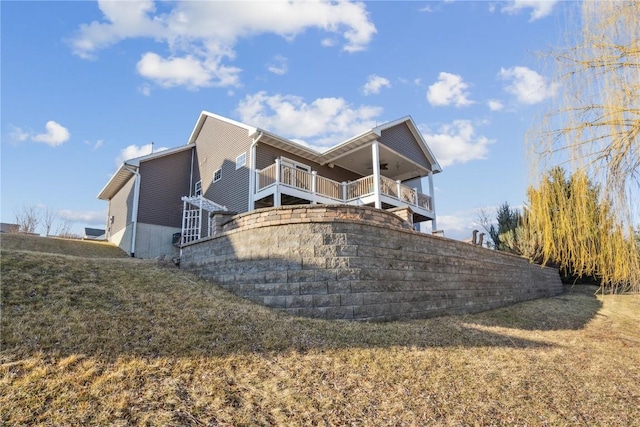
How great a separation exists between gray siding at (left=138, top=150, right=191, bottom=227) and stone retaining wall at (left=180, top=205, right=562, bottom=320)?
7.83 meters

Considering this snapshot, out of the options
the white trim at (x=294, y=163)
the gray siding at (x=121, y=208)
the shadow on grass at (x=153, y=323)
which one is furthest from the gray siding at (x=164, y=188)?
the shadow on grass at (x=153, y=323)

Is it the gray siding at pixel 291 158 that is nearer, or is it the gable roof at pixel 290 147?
the gable roof at pixel 290 147

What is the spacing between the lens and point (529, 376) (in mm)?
4426

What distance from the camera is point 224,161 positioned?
14594 mm

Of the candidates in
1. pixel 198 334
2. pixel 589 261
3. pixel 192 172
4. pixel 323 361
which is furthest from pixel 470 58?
pixel 192 172

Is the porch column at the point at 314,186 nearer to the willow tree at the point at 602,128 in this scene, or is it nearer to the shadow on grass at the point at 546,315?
the shadow on grass at the point at 546,315

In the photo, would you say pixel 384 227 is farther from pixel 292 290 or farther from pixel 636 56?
pixel 636 56

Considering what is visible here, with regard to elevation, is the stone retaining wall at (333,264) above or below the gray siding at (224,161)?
below

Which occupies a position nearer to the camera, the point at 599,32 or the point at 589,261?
the point at 599,32

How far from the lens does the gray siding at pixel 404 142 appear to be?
1448cm

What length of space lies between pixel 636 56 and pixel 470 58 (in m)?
2.31

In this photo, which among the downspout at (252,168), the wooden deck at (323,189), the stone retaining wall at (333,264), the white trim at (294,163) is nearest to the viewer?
the stone retaining wall at (333,264)

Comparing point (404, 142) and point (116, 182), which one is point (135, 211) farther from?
point (404, 142)

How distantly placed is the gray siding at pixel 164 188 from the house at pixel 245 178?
4 centimetres
